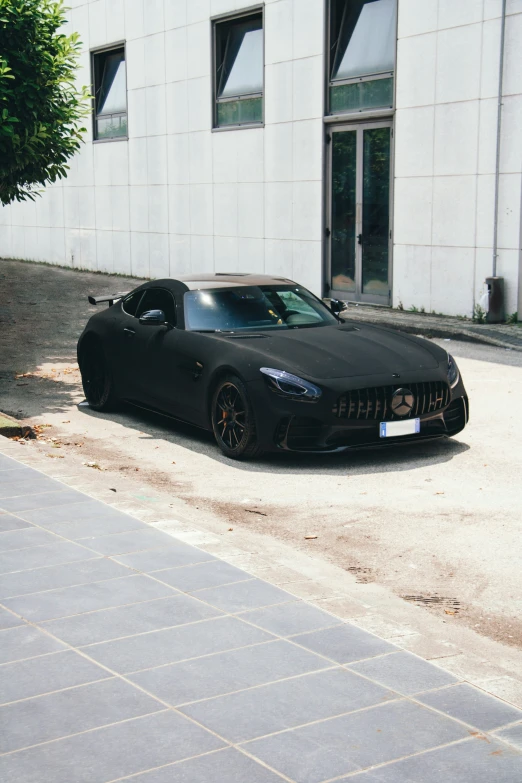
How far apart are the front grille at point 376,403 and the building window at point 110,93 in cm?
1850

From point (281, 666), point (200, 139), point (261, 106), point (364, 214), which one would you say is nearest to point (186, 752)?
point (281, 666)

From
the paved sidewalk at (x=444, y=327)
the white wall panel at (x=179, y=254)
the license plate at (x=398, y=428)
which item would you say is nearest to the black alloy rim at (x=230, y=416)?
the license plate at (x=398, y=428)

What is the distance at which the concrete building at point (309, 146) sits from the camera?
1638 cm

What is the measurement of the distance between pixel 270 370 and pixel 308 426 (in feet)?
1.74

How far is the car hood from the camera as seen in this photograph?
8.38 metres

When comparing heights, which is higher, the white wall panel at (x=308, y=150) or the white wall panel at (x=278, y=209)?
the white wall panel at (x=308, y=150)

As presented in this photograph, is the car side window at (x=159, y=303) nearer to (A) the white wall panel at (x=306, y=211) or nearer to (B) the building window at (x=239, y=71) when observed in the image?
(A) the white wall panel at (x=306, y=211)

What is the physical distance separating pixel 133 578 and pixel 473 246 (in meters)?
12.4

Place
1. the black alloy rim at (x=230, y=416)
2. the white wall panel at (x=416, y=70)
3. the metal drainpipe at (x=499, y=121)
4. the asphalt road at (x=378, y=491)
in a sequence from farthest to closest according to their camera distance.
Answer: the white wall panel at (x=416, y=70) → the metal drainpipe at (x=499, y=121) → the black alloy rim at (x=230, y=416) → the asphalt road at (x=378, y=491)

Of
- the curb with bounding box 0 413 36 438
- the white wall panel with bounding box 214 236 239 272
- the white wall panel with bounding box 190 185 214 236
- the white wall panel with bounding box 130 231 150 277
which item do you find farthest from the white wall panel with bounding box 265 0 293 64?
the curb with bounding box 0 413 36 438

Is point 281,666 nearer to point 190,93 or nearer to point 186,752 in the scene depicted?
point 186,752

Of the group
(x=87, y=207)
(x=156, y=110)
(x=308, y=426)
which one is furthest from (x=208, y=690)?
(x=87, y=207)

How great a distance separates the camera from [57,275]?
26.0 m

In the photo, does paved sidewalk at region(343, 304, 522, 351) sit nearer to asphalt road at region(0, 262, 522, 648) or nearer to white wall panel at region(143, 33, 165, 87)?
asphalt road at region(0, 262, 522, 648)
